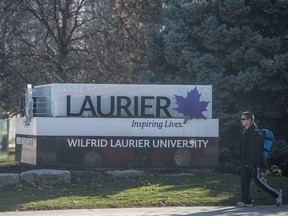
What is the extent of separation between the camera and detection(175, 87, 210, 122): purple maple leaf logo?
715 inches

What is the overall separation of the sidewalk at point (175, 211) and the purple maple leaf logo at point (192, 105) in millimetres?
4688

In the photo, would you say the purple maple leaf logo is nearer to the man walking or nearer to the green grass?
the green grass

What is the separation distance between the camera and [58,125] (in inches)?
686

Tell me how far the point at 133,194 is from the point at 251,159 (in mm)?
2635

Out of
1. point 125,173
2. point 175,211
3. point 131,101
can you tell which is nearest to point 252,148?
point 175,211

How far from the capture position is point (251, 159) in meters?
13.6

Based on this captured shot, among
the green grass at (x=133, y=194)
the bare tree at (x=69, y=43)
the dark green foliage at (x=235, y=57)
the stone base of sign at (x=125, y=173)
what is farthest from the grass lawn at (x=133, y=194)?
the bare tree at (x=69, y=43)

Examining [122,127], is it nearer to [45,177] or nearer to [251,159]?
[45,177]

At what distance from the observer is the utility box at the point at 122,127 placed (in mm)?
17484

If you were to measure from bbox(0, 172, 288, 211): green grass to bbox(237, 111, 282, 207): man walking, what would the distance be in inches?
22.2

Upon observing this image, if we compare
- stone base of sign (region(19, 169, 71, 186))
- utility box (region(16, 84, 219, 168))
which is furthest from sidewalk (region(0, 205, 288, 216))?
utility box (region(16, 84, 219, 168))

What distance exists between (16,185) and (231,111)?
26.6 feet

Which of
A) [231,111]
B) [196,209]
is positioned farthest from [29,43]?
[196,209]

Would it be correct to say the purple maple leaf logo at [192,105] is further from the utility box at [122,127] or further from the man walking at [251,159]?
the man walking at [251,159]
